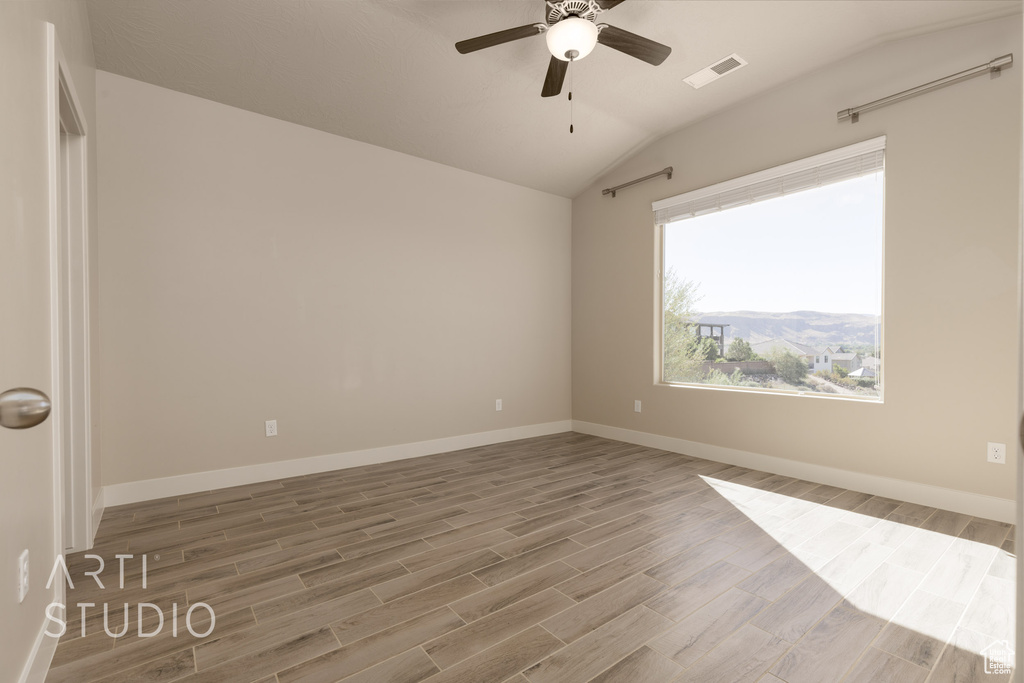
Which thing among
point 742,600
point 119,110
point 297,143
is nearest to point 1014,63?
point 742,600

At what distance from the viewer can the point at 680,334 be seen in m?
4.58

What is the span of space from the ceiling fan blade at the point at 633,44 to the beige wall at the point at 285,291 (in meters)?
2.37

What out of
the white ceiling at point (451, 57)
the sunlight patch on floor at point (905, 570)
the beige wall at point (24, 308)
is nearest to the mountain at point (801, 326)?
the sunlight patch on floor at point (905, 570)

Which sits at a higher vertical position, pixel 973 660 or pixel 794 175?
pixel 794 175

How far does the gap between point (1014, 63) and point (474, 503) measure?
4.09 m

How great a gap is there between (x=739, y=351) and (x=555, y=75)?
276cm

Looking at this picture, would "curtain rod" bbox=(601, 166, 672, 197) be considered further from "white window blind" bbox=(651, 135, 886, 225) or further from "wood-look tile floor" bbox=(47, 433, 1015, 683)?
"wood-look tile floor" bbox=(47, 433, 1015, 683)

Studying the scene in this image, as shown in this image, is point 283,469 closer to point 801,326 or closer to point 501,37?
point 501,37

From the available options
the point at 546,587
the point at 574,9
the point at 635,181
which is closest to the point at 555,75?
the point at 574,9

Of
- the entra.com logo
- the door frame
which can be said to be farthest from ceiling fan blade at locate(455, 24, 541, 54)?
the entra.com logo

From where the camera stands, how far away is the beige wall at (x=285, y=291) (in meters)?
3.15

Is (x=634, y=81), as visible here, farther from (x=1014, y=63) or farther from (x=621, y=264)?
(x=1014, y=63)

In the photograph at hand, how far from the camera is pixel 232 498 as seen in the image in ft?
10.5

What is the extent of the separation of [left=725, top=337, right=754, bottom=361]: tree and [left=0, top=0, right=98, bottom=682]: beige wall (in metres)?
4.35
